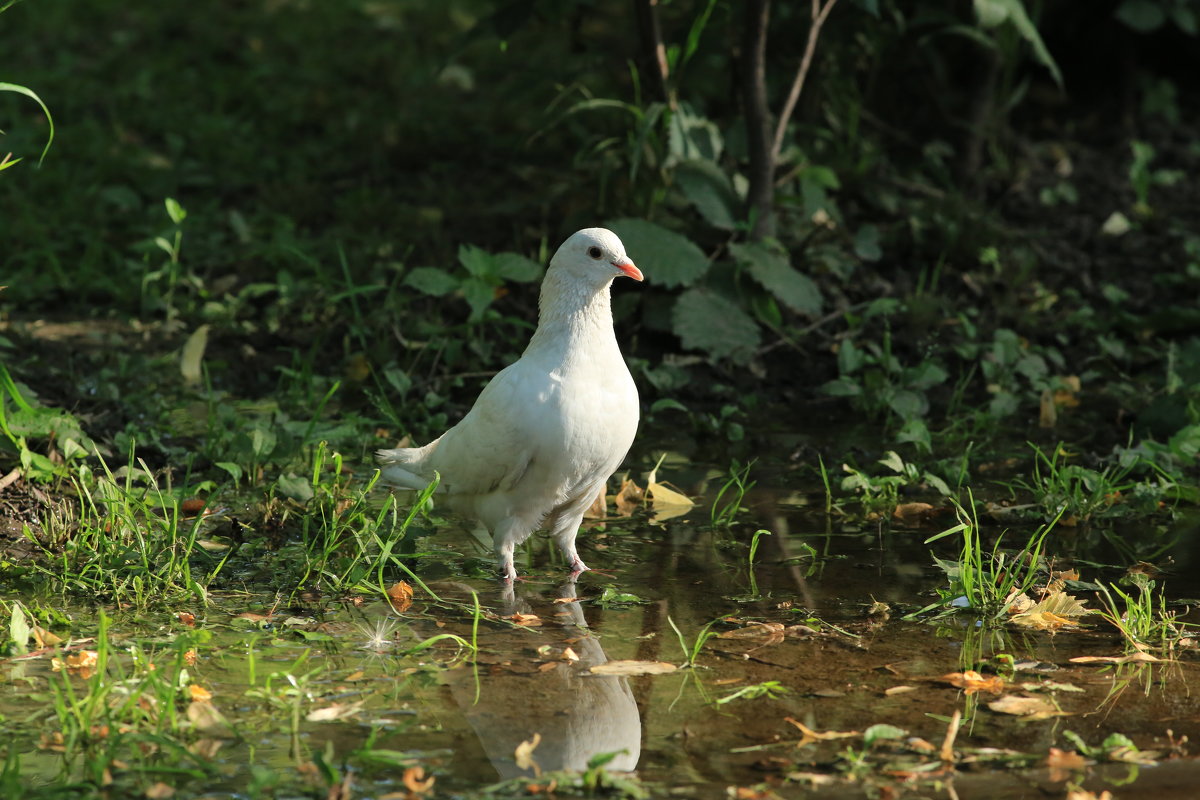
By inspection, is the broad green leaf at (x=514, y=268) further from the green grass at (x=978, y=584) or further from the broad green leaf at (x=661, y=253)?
the green grass at (x=978, y=584)

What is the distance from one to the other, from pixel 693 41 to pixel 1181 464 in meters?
2.38

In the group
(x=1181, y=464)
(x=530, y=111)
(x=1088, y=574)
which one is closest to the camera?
(x=1088, y=574)

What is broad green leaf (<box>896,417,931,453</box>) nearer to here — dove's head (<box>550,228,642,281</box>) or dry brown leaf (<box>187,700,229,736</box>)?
dove's head (<box>550,228,642,281</box>)

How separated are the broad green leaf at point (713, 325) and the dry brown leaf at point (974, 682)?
96.8 inches

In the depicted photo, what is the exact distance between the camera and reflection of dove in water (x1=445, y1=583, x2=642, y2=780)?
280 cm

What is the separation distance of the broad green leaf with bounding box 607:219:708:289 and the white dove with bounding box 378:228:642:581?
1.50 meters

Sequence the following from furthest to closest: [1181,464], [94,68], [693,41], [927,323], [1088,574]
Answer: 1. [94,68]
2. [927,323]
3. [693,41]
4. [1181,464]
5. [1088,574]

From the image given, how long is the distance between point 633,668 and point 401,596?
74 centimetres

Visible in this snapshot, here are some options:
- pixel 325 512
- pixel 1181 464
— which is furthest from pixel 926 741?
pixel 1181 464

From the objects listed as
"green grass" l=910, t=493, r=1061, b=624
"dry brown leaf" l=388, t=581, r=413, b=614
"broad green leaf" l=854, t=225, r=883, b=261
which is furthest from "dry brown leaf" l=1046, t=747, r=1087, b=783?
"broad green leaf" l=854, t=225, r=883, b=261

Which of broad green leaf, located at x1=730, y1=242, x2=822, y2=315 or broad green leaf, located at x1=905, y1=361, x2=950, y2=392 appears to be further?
broad green leaf, located at x1=730, y1=242, x2=822, y2=315

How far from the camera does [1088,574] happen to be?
3854mm

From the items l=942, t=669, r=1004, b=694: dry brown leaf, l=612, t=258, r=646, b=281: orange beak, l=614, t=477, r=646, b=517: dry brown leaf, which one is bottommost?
l=614, t=477, r=646, b=517: dry brown leaf

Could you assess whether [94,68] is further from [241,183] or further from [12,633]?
[12,633]
